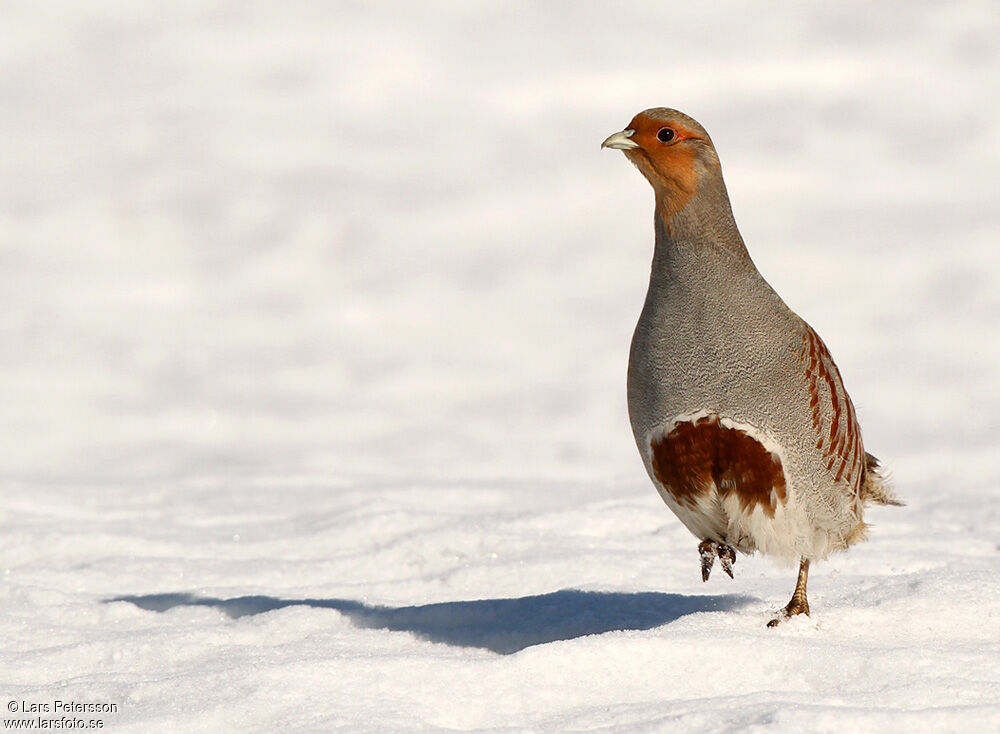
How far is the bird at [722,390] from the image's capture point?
3225mm

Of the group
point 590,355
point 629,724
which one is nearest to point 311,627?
point 629,724

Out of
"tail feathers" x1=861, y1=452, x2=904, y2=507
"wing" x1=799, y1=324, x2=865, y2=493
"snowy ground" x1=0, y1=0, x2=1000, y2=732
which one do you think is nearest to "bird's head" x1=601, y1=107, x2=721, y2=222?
"wing" x1=799, y1=324, x2=865, y2=493

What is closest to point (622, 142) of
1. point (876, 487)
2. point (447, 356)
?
point (876, 487)

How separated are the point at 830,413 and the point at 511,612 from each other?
1121 millimetres

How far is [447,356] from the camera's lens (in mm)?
8375

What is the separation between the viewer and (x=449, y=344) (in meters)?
8.52

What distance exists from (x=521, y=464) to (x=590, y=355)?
1656 millimetres

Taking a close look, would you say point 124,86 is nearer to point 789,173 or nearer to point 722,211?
point 789,173

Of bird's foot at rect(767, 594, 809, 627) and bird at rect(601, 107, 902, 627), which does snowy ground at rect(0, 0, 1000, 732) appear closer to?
bird's foot at rect(767, 594, 809, 627)

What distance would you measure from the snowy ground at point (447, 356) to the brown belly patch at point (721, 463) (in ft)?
1.16

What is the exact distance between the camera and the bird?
322cm

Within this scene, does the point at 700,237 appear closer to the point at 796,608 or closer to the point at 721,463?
the point at 721,463

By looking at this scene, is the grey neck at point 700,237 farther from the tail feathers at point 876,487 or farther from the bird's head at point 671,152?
the tail feathers at point 876,487

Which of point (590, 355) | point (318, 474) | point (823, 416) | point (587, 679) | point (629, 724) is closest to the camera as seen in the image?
point (629, 724)
